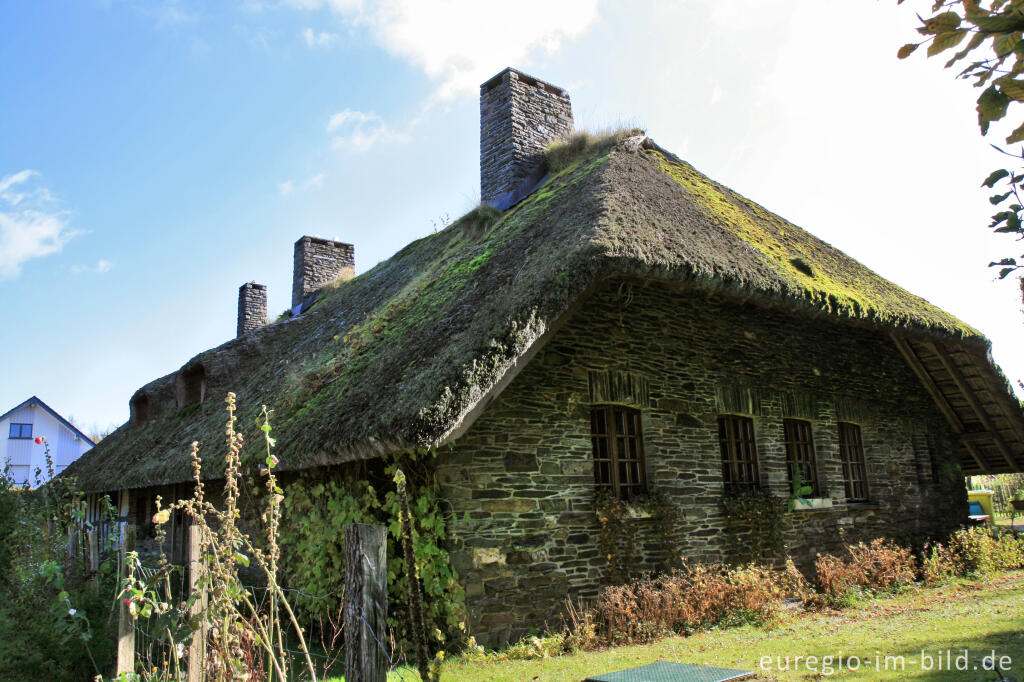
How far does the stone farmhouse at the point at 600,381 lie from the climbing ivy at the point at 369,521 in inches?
6.8

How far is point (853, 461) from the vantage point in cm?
1003

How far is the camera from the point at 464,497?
5.89 meters

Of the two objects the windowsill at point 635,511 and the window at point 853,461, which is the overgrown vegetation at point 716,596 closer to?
the windowsill at point 635,511

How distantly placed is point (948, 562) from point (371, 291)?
938 centimetres

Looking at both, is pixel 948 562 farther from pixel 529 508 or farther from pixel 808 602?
pixel 529 508

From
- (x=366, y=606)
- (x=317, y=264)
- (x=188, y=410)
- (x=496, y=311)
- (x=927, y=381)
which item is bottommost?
(x=366, y=606)

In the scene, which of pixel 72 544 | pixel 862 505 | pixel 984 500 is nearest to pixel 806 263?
pixel 862 505

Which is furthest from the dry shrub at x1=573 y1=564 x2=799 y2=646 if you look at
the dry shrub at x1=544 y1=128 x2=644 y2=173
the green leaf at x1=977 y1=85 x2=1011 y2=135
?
the dry shrub at x1=544 y1=128 x2=644 y2=173

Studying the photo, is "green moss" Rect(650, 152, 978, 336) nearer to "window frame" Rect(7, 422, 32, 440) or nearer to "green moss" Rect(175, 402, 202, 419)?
"green moss" Rect(175, 402, 202, 419)

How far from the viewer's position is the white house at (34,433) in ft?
104

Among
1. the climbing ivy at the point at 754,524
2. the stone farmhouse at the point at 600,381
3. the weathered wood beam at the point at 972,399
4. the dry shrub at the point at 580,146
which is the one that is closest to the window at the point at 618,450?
the stone farmhouse at the point at 600,381

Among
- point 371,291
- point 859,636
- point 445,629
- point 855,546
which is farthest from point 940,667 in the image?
point 371,291

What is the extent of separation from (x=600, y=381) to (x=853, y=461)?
531 cm

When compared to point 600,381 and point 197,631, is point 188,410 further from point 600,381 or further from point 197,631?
point 197,631
